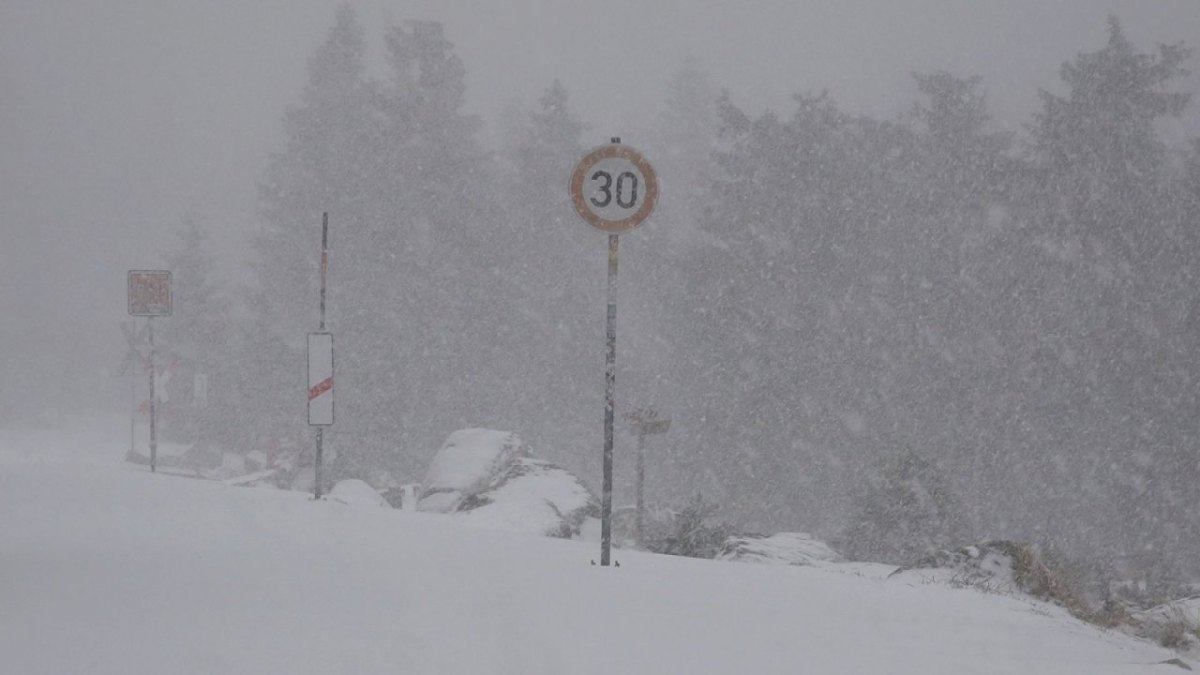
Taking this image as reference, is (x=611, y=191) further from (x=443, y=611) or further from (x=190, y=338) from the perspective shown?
(x=190, y=338)

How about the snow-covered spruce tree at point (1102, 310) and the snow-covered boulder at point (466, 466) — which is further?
the snow-covered spruce tree at point (1102, 310)

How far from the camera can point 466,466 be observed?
12.8 metres

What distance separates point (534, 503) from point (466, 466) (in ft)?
7.05

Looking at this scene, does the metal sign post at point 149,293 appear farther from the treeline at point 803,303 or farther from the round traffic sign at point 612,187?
the round traffic sign at point 612,187

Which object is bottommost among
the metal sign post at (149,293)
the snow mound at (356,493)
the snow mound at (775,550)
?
the snow mound at (356,493)

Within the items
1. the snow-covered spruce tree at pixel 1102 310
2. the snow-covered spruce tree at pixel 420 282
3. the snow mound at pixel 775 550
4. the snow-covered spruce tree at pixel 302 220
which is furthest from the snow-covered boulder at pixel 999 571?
the snow-covered spruce tree at pixel 302 220

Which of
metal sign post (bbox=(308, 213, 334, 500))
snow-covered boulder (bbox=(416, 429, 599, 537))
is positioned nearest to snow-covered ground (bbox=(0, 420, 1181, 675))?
metal sign post (bbox=(308, 213, 334, 500))

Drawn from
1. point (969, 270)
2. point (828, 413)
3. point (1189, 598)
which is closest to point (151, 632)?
point (1189, 598)

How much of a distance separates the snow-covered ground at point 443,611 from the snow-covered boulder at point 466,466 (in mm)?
4583

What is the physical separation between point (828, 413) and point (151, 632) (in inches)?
1011

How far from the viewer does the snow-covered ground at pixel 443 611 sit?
3902 mm

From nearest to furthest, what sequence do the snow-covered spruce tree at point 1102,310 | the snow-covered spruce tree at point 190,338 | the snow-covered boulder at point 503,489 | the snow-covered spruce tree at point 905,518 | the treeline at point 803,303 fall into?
the snow-covered boulder at point 503,489, the snow-covered spruce tree at point 905,518, the snow-covered spruce tree at point 1102,310, the treeline at point 803,303, the snow-covered spruce tree at point 190,338

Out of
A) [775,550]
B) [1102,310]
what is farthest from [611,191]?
[1102,310]

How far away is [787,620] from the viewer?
197 inches
